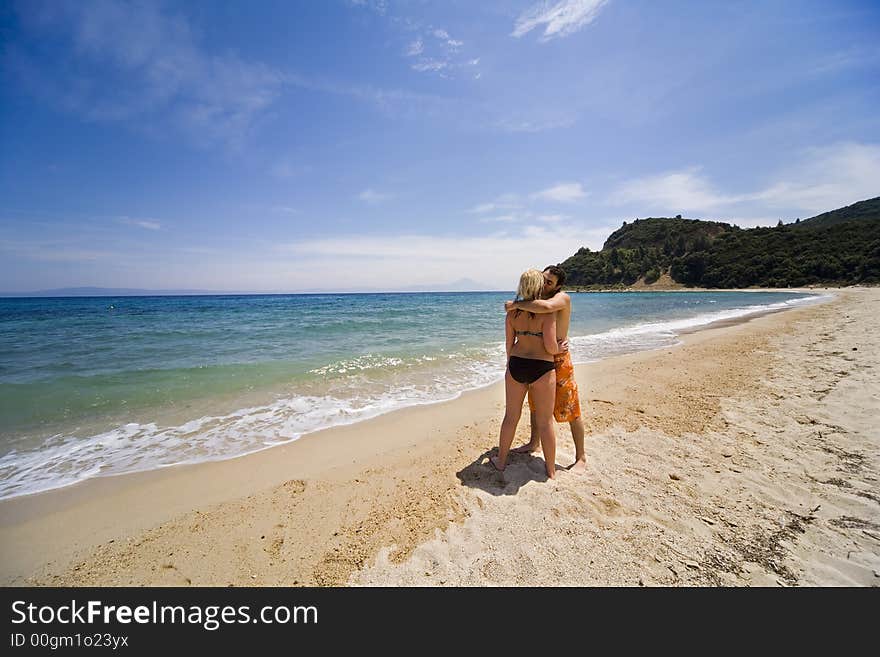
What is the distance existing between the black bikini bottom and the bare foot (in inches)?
46.5

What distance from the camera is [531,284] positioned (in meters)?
3.20

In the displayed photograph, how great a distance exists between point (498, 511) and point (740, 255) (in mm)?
103635

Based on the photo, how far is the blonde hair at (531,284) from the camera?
3193 millimetres

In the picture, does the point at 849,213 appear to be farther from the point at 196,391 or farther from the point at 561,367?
the point at 196,391

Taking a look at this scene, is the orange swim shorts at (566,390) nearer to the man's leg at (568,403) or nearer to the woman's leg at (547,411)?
the man's leg at (568,403)

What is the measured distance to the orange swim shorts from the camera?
11.8 feet

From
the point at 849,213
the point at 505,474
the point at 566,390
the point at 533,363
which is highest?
the point at 849,213

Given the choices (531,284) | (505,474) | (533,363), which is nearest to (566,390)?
(533,363)

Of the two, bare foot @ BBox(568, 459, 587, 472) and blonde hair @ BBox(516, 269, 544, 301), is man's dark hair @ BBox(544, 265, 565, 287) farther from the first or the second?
bare foot @ BBox(568, 459, 587, 472)

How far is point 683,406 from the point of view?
5.39m

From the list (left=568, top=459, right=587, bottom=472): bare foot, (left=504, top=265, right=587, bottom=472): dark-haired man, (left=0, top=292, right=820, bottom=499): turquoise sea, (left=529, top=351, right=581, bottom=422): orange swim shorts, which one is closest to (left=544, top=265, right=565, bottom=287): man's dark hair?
(left=504, top=265, right=587, bottom=472): dark-haired man
